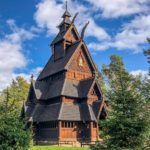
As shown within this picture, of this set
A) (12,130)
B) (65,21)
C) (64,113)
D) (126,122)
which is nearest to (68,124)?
(64,113)

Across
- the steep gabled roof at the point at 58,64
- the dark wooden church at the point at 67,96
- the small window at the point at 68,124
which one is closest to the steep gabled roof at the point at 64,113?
the dark wooden church at the point at 67,96

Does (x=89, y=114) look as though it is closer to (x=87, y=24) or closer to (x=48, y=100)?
(x=48, y=100)

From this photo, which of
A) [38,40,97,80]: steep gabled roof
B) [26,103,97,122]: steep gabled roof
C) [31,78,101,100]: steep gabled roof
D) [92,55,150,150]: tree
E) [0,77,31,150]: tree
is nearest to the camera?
[92,55,150,150]: tree

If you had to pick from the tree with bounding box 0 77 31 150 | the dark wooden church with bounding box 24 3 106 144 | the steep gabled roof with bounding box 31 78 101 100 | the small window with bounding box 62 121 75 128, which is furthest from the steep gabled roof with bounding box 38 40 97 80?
the tree with bounding box 0 77 31 150

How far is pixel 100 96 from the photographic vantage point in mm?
43156

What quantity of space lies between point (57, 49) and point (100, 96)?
12.0m

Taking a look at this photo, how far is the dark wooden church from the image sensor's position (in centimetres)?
3944

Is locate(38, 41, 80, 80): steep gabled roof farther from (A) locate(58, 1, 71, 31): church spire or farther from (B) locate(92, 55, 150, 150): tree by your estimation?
(B) locate(92, 55, 150, 150): tree

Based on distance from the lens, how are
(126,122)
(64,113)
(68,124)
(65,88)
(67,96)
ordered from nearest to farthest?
(126,122)
(64,113)
(68,124)
(67,96)
(65,88)

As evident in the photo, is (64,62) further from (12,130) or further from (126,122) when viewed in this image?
(126,122)

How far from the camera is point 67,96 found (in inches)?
1620

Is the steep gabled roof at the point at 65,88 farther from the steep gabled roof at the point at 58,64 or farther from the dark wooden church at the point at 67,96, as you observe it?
the steep gabled roof at the point at 58,64

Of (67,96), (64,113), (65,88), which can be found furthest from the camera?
(65,88)

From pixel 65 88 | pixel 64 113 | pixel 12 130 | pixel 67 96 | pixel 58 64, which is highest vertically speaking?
pixel 58 64
